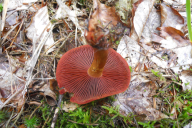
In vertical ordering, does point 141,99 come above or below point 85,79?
below

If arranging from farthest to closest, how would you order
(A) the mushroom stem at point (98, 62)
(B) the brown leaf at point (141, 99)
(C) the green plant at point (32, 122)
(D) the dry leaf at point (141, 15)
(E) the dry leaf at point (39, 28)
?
(D) the dry leaf at point (141, 15) → (E) the dry leaf at point (39, 28) → (B) the brown leaf at point (141, 99) → (C) the green plant at point (32, 122) → (A) the mushroom stem at point (98, 62)

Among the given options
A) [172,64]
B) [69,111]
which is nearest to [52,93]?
[69,111]

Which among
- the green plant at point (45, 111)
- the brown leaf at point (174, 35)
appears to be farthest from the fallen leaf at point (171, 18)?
the green plant at point (45, 111)

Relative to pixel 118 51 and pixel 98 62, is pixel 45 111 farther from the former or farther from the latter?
pixel 118 51

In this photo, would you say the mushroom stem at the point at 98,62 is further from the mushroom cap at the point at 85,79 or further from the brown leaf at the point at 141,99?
the brown leaf at the point at 141,99

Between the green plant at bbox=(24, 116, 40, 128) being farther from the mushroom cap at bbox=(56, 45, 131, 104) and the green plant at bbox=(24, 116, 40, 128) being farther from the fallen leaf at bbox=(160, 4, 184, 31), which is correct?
the fallen leaf at bbox=(160, 4, 184, 31)

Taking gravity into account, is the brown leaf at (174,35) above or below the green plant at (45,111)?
above

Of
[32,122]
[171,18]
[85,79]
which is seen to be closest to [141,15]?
[171,18]
